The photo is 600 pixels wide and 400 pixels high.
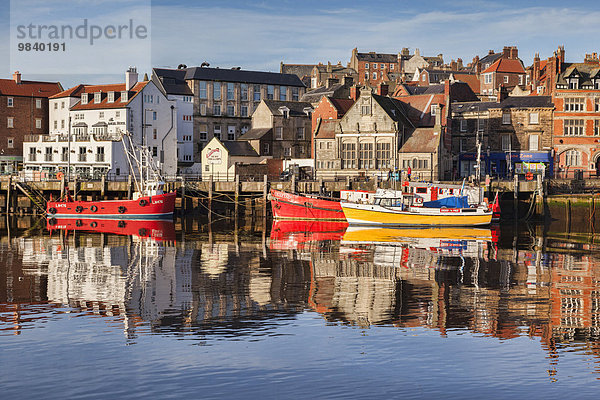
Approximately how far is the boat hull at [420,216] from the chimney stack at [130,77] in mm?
42348

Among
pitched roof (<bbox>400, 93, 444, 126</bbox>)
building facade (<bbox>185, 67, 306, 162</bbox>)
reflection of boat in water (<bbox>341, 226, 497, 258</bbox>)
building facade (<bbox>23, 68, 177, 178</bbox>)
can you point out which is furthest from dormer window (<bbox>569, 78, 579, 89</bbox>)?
building facade (<bbox>23, 68, 177, 178</bbox>)

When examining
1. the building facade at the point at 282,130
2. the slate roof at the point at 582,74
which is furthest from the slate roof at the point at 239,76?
the slate roof at the point at 582,74

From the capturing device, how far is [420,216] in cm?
6091

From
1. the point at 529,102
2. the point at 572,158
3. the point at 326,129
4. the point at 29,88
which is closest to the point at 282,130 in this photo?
the point at 326,129

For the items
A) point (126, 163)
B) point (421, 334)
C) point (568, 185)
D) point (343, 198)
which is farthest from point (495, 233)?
point (126, 163)

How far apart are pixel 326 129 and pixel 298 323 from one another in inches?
2389

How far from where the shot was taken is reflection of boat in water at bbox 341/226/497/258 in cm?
4684

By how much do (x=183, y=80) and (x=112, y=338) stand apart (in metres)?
88.0

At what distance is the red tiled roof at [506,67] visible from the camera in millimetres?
131000

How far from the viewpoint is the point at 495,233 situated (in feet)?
188

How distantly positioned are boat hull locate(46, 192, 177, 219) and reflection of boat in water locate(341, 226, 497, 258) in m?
17.3

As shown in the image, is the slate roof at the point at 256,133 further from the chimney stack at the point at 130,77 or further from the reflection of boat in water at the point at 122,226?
the reflection of boat in water at the point at 122,226

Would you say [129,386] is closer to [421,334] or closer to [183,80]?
[421,334]

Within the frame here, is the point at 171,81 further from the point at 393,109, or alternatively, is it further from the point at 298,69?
the point at 298,69
